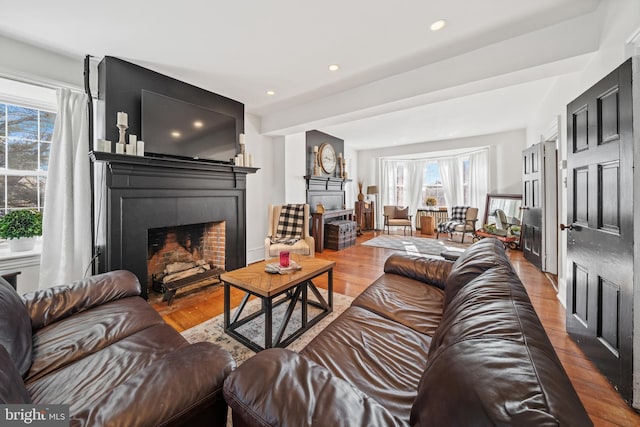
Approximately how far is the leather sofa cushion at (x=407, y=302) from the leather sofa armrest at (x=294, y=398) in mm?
790

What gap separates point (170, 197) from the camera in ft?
8.98

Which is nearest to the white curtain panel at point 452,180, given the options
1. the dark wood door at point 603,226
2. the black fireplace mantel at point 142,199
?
the dark wood door at point 603,226

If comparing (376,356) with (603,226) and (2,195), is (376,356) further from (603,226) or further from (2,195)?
(2,195)

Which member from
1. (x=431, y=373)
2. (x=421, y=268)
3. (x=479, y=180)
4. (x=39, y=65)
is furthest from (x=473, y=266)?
(x=479, y=180)

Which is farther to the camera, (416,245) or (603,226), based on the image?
(416,245)

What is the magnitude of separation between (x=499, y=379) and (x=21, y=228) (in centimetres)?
353

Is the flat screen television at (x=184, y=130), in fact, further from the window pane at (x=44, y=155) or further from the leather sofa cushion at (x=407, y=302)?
the leather sofa cushion at (x=407, y=302)

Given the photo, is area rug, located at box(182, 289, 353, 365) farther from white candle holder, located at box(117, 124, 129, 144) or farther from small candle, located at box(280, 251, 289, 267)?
white candle holder, located at box(117, 124, 129, 144)

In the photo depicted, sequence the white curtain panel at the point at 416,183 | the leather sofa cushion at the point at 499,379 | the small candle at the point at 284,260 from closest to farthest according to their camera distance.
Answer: the leather sofa cushion at the point at 499,379
the small candle at the point at 284,260
the white curtain panel at the point at 416,183

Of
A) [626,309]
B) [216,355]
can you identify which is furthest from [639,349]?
[216,355]

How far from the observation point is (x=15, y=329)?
105cm

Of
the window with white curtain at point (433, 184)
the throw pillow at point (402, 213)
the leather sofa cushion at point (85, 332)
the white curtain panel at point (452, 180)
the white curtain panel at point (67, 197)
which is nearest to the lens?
the leather sofa cushion at point (85, 332)

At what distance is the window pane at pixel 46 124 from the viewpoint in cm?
251

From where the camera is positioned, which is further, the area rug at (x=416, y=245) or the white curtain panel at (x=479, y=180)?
the white curtain panel at (x=479, y=180)
